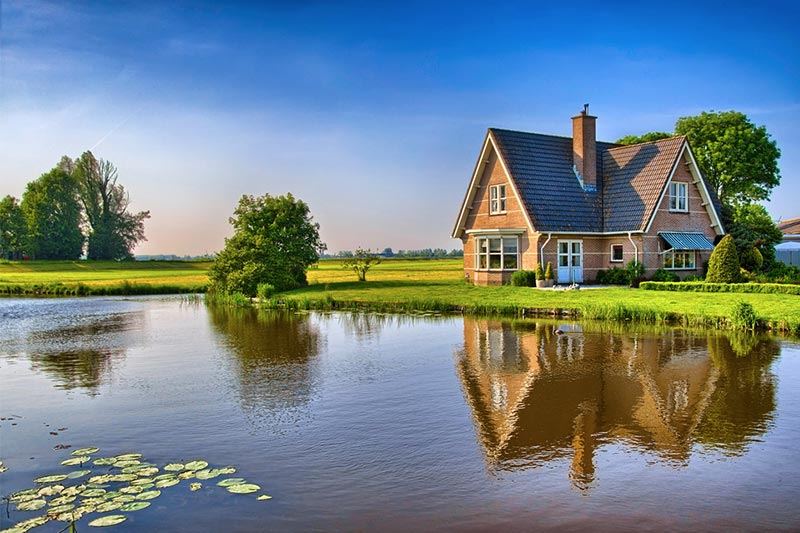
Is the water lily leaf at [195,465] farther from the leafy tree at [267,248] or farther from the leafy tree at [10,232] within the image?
the leafy tree at [10,232]

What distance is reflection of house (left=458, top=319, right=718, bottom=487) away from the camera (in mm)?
9195

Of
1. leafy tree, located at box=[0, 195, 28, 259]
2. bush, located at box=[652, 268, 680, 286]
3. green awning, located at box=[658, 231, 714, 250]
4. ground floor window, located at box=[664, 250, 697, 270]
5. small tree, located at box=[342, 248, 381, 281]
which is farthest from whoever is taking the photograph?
leafy tree, located at box=[0, 195, 28, 259]

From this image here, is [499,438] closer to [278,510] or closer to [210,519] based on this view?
[278,510]

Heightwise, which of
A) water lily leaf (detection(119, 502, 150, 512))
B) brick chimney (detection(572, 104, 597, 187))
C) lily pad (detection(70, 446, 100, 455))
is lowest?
water lily leaf (detection(119, 502, 150, 512))

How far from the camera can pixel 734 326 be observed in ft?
65.5

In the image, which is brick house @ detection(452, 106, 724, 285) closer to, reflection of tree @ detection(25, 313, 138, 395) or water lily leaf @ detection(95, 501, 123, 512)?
reflection of tree @ detection(25, 313, 138, 395)

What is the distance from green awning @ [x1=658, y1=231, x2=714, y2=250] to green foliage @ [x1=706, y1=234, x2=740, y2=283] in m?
3.22

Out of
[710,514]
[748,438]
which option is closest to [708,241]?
[748,438]

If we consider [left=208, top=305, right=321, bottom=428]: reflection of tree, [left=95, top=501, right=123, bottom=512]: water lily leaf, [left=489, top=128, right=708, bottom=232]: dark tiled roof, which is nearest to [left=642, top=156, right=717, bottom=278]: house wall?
[left=489, top=128, right=708, bottom=232]: dark tiled roof

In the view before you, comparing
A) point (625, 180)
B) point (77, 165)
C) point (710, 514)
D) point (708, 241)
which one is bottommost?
point (710, 514)

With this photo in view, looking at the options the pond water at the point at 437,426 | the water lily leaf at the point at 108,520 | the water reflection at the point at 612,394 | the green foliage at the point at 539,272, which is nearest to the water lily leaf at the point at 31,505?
the pond water at the point at 437,426

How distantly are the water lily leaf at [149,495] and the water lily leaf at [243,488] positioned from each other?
0.80 m

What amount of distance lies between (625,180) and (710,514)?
30.6m

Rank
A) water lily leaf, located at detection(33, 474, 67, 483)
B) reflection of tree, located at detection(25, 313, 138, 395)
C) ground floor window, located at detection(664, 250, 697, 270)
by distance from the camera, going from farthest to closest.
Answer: ground floor window, located at detection(664, 250, 697, 270), reflection of tree, located at detection(25, 313, 138, 395), water lily leaf, located at detection(33, 474, 67, 483)
